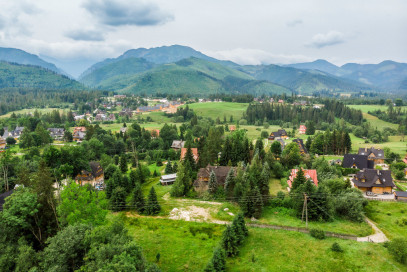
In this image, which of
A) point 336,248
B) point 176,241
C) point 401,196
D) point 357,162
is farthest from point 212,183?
point 357,162

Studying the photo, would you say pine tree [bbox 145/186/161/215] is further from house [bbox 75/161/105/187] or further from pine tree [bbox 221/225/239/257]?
house [bbox 75/161/105/187]

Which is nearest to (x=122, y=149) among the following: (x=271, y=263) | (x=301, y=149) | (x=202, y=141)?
(x=202, y=141)

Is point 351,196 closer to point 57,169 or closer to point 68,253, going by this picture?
point 68,253

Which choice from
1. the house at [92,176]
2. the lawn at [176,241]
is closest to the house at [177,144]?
the house at [92,176]

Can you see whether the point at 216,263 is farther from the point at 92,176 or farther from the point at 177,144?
the point at 177,144

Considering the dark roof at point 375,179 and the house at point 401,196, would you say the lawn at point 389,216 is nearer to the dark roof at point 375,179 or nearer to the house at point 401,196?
the house at point 401,196

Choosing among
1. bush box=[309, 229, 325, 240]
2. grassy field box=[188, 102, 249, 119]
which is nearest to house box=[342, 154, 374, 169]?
bush box=[309, 229, 325, 240]
